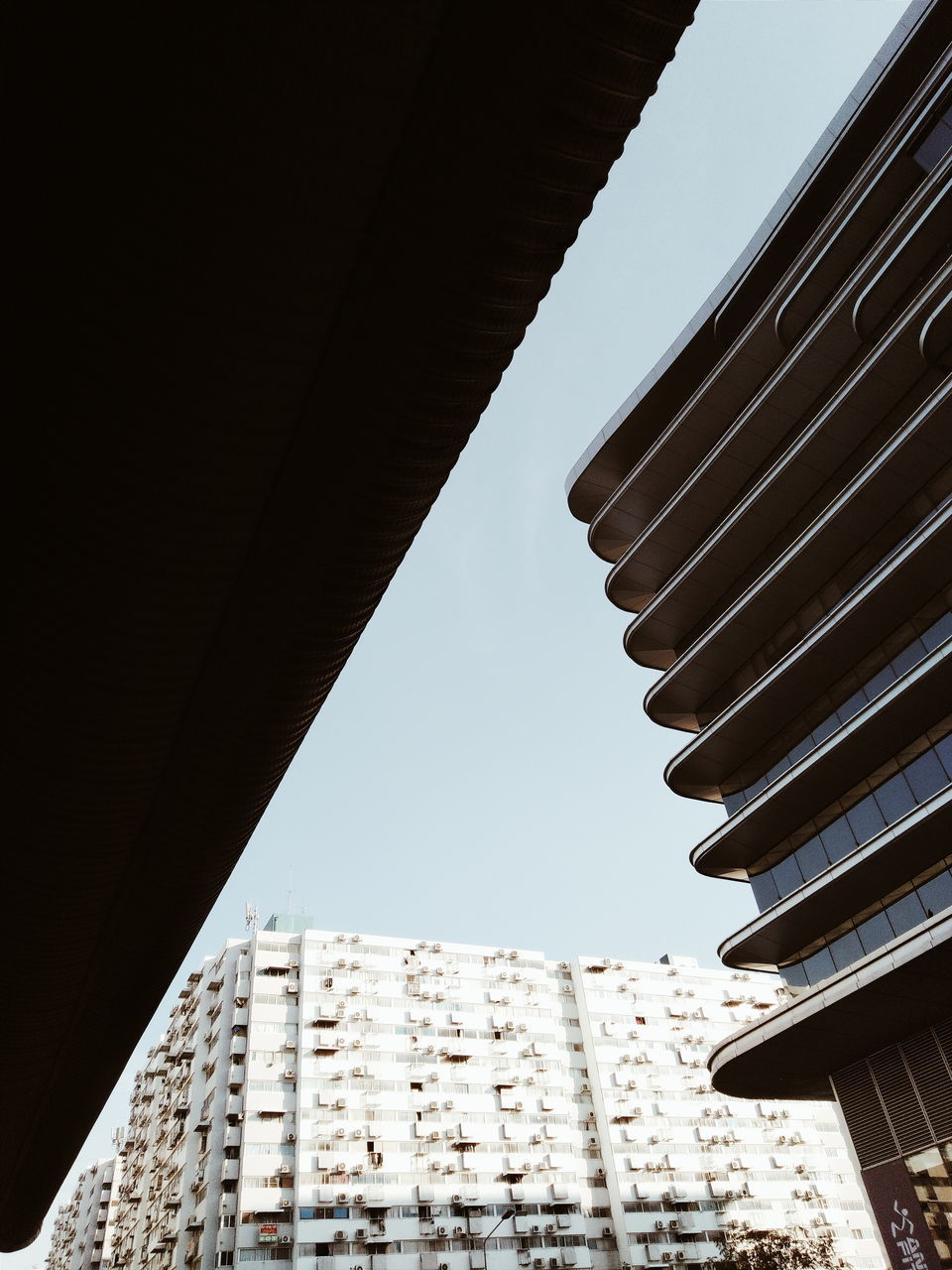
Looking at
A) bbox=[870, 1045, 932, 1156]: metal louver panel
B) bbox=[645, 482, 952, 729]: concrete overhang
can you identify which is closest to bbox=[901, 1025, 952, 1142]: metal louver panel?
bbox=[870, 1045, 932, 1156]: metal louver panel

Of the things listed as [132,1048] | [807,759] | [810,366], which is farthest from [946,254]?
[132,1048]

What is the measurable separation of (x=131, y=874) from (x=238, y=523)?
3.24 metres

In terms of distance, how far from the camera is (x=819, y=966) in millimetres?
25906

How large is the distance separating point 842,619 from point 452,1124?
174 feet

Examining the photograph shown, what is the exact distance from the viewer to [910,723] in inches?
930

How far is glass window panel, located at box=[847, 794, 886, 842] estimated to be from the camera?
80.5 ft

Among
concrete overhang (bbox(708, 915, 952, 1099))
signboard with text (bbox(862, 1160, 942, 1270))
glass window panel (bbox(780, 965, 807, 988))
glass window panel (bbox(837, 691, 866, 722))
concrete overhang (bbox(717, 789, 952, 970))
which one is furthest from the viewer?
glass window panel (bbox(780, 965, 807, 988))

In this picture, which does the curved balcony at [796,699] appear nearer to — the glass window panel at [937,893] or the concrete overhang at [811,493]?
the concrete overhang at [811,493]

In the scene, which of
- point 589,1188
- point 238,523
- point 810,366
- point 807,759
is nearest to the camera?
point 238,523

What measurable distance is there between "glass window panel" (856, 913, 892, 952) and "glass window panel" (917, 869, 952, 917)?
1431 mm

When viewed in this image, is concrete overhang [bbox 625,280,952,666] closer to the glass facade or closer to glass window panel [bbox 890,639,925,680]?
glass window panel [bbox 890,639,925,680]

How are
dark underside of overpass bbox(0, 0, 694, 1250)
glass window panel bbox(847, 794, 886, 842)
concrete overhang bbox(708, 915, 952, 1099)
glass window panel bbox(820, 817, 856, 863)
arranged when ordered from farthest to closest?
glass window panel bbox(820, 817, 856, 863)
glass window panel bbox(847, 794, 886, 842)
concrete overhang bbox(708, 915, 952, 1099)
dark underside of overpass bbox(0, 0, 694, 1250)

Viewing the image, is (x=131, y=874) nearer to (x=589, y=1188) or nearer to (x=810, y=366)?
(x=810, y=366)

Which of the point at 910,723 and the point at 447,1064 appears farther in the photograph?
the point at 447,1064
